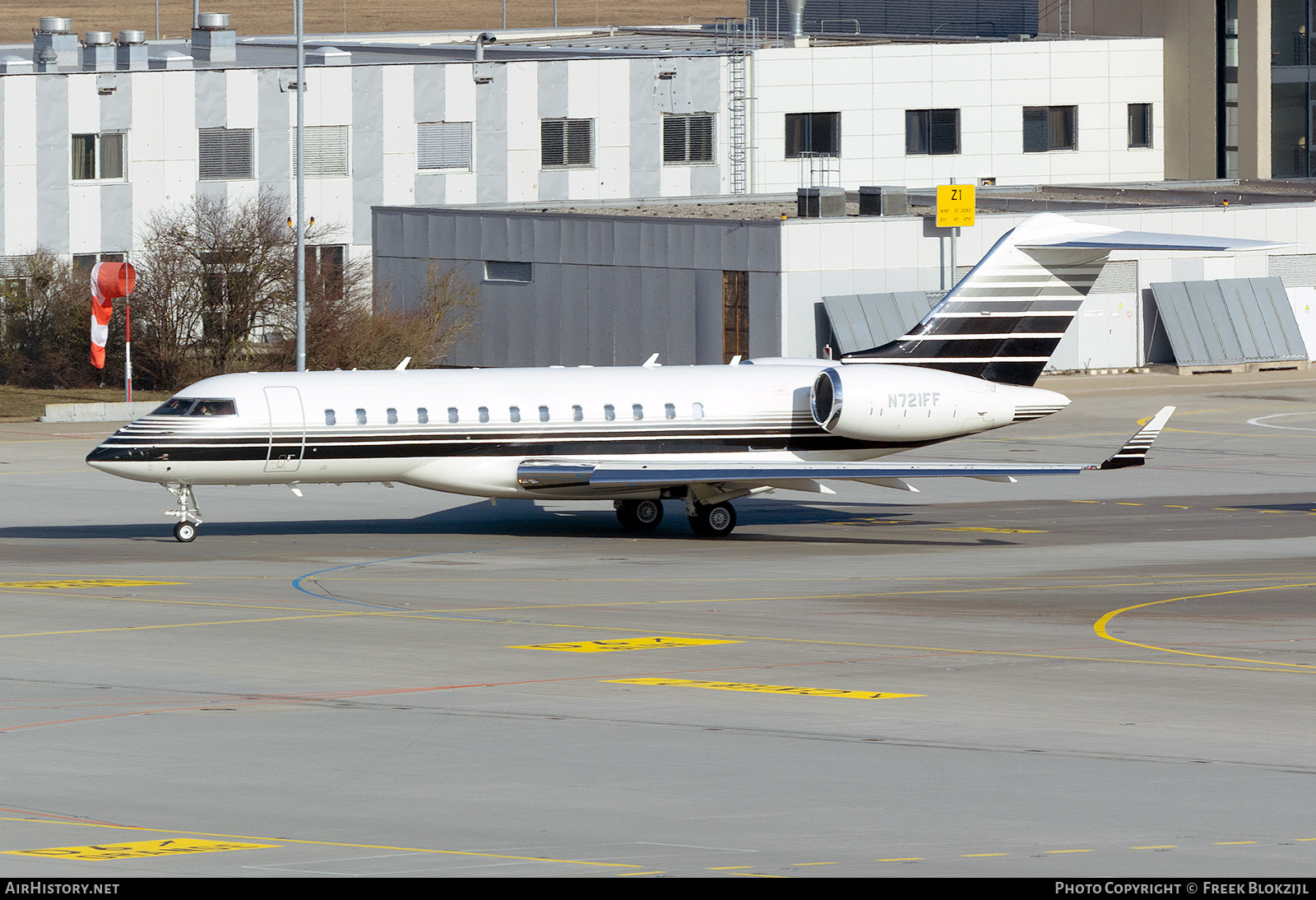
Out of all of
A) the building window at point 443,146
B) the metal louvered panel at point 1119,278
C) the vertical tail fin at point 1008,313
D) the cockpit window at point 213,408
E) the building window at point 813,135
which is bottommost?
the cockpit window at point 213,408

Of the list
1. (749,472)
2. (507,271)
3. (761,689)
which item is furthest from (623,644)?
(507,271)

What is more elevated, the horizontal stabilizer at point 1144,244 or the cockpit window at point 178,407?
the horizontal stabilizer at point 1144,244

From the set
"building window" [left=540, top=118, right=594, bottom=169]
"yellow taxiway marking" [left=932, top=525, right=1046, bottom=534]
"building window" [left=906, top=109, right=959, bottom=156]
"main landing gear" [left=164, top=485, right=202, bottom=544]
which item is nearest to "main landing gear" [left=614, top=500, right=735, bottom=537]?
"yellow taxiway marking" [left=932, top=525, right=1046, bottom=534]

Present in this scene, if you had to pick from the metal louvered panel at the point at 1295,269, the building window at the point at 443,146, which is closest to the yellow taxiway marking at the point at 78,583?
the metal louvered panel at the point at 1295,269

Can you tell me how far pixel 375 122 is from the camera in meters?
74.8

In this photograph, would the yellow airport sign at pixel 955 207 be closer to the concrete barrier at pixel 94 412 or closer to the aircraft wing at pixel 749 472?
the concrete barrier at pixel 94 412

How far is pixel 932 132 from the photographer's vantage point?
3305 inches

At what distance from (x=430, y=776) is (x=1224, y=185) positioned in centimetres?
6942

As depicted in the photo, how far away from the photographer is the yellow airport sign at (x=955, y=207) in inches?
2375

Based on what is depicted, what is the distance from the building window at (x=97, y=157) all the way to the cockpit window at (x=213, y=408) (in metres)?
39.5

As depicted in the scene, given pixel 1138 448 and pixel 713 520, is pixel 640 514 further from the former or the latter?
pixel 1138 448

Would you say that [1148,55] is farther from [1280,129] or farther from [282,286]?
[282,286]

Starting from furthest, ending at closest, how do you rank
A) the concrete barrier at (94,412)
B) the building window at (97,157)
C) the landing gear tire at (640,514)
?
1. the building window at (97,157)
2. the concrete barrier at (94,412)
3. the landing gear tire at (640,514)
